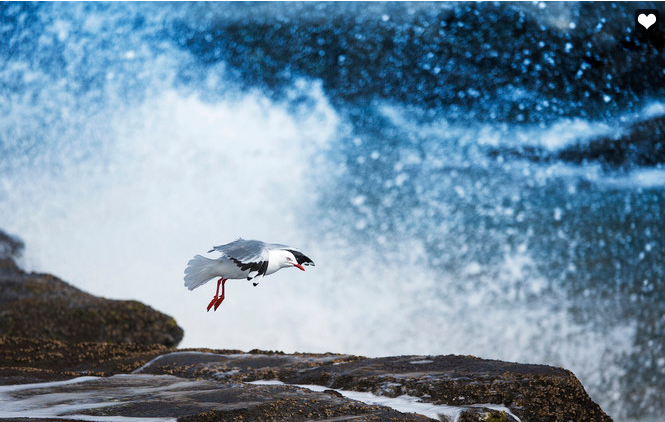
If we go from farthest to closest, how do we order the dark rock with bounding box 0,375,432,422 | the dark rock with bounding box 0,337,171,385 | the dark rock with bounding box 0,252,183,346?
the dark rock with bounding box 0,252,183,346 → the dark rock with bounding box 0,337,171,385 → the dark rock with bounding box 0,375,432,422

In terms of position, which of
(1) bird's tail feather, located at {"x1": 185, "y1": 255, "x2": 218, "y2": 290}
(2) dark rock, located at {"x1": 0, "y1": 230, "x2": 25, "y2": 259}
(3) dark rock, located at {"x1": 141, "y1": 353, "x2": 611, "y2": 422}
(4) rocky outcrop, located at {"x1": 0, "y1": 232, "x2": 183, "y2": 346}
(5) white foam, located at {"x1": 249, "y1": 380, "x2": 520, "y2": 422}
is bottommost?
(5) white foam, located at {"x1": 249, "y1": 380, "x2": 520, "y2": 422}

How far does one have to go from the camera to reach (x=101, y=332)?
14.9 metres

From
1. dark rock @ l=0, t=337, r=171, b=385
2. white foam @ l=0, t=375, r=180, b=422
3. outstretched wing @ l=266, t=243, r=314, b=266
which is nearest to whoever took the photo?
outstretched wing @ l=266, t=243, r=314, b=266

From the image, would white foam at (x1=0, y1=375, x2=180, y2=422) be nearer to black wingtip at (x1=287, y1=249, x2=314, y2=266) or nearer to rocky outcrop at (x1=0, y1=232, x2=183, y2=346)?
black wingtip at (x1=287, y1=249, x2=314, y2=266)

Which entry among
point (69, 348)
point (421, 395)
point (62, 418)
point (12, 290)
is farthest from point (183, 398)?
point (12, 290)

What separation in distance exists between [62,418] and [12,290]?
11.6 metres

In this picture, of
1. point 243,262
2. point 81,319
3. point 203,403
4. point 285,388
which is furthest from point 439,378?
point 81,319

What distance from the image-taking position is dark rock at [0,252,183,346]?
579 inches

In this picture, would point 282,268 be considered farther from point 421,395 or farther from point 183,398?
point 421,395

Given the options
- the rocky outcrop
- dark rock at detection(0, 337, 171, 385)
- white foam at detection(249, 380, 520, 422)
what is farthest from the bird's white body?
the rocky outcrop

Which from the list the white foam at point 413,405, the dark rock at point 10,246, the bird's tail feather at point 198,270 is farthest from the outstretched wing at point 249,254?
the dark rock at point 10,246

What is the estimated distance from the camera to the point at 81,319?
15117 millimetres

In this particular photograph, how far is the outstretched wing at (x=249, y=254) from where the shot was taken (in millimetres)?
3914

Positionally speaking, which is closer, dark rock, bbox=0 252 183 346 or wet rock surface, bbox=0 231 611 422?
wet rock surface, bbox=0 231 611 422
